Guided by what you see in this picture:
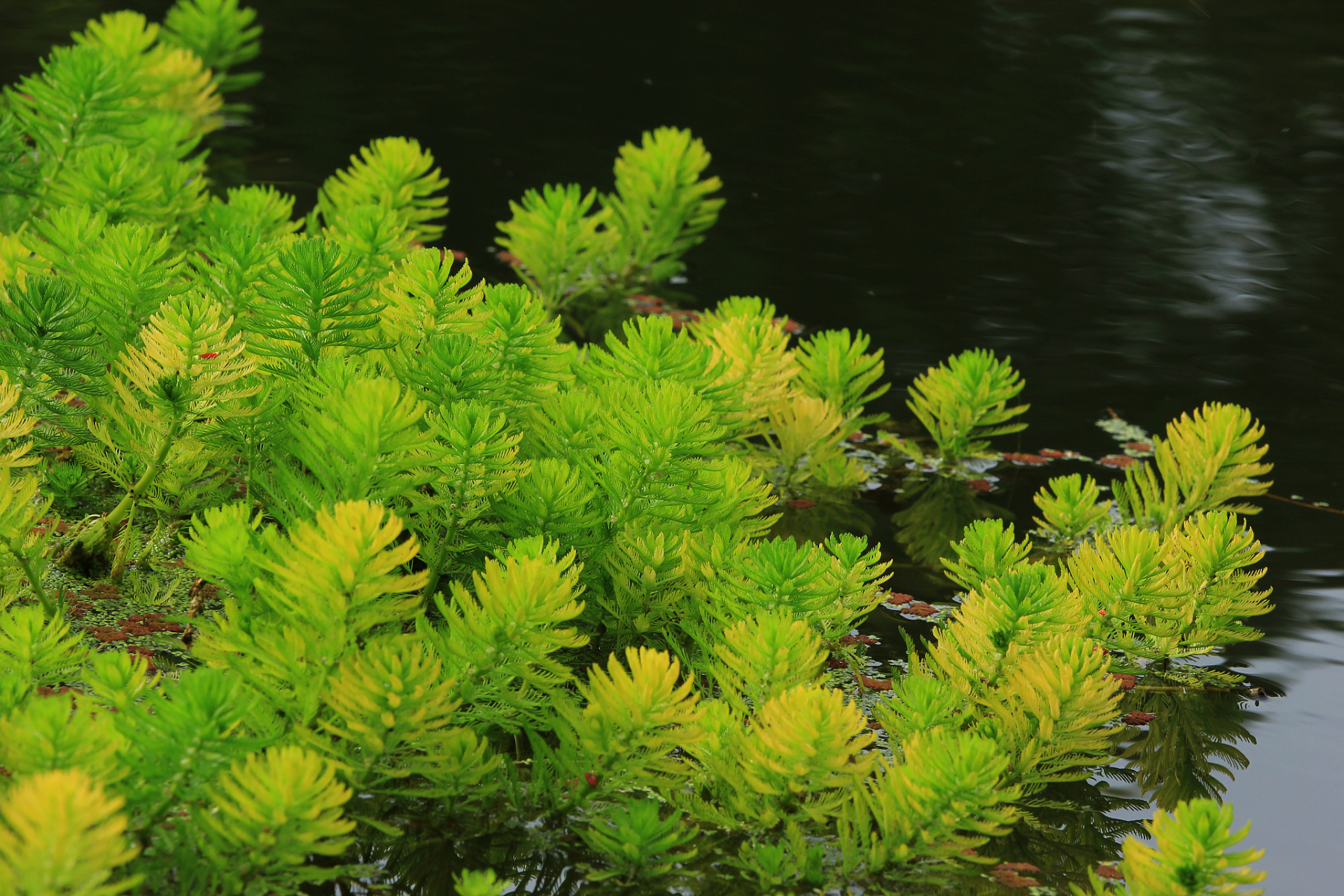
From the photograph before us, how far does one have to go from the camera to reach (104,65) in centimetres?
267

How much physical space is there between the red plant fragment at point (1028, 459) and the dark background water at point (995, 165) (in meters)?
0.07

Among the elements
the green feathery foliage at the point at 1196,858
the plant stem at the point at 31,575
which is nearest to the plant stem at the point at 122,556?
the plant stem at the point at 31,575

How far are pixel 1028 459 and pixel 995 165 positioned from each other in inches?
76.5

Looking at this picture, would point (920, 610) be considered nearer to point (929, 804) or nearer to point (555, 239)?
point (929, 804)

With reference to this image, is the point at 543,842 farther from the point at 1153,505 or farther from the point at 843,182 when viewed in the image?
the point at 843,182

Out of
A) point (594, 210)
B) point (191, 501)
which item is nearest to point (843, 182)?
point (594, 210)

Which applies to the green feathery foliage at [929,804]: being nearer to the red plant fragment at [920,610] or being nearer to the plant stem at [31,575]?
the red plant fragment at [920,610]

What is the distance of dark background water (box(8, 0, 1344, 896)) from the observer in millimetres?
3127

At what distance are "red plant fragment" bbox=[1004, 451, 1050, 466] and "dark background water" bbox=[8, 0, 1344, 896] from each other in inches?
2.8

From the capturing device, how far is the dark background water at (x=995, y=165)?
3.13 metres

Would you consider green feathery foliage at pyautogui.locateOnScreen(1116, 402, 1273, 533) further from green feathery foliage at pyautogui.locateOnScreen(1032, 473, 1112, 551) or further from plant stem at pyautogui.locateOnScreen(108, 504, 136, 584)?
plant stem at pyautogui.locateOnScreen(108, 504, 136, 584)

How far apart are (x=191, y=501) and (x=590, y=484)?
61cm

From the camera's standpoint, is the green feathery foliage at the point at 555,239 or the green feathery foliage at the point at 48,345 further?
the green feathery foliage at the point at 555,239

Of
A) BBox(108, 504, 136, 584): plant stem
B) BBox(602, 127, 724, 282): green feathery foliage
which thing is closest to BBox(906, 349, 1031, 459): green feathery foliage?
BBox(602, 127, 724, 282): green feathery foliage
